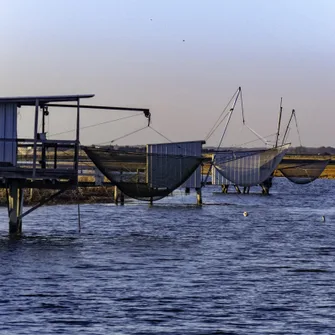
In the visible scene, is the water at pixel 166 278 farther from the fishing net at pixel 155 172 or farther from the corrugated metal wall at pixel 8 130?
the corrugated metal wall at pixel 8 130

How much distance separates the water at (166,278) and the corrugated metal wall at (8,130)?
2.85m

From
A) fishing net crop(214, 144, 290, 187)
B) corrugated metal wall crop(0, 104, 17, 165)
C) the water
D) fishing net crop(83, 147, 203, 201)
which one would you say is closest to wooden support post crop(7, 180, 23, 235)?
the water

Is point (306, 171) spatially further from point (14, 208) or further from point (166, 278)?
point (166, 278)

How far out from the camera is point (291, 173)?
77.6 meters

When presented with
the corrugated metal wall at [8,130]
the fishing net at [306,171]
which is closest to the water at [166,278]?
the corrugated metal wall at [8,130]

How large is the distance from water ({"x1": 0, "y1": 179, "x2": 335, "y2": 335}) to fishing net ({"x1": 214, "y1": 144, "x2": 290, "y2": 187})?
23.3 meters

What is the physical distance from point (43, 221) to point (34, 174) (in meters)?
12.2

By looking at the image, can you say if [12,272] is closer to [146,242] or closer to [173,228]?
[146,242]

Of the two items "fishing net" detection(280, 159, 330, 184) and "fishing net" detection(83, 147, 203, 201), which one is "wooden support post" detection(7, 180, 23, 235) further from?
"fishing net" detection(280, 159, 330, 184)

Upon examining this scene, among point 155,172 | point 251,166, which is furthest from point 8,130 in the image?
point 251,166

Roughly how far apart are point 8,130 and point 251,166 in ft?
123

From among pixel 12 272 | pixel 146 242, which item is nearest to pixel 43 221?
pixel 146 242

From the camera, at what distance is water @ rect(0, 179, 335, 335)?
744 inches

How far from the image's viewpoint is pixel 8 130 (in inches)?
1272
